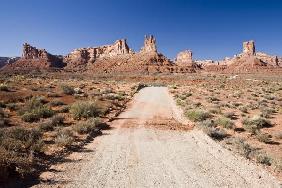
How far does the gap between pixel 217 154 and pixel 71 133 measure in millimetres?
6378

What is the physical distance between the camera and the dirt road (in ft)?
29.2

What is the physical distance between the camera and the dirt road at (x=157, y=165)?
891cm

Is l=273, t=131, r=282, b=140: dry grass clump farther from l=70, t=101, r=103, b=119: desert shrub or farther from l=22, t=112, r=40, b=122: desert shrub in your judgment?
l=22, t=112, r=40, b=122: desert shrub

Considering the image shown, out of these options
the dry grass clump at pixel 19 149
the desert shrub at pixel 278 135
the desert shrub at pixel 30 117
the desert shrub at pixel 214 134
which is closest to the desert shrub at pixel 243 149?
the desert shrub at pixel 214 134

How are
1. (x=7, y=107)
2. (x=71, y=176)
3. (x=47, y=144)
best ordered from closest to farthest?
(x=71, y=176), (x=47, y=144), (x=7, y=107)

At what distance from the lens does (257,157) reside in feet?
37.0

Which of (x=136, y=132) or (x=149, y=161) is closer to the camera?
(x=149, y=161)

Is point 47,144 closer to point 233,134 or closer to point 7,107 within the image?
point 233,134

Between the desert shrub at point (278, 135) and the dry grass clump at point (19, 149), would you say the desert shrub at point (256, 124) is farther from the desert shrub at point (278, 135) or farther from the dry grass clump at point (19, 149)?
the dry grass clump at point (19, 149)

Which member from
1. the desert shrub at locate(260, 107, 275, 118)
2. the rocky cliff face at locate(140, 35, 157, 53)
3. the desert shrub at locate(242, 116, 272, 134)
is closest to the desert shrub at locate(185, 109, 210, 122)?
the desert shrub at locate(242, 116, 272, 134)

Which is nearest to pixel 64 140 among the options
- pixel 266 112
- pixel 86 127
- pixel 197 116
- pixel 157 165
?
pixel 86 127

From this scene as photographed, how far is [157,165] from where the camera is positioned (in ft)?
34.0

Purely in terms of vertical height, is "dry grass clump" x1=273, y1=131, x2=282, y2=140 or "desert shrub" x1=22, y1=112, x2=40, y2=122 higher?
"desert shrub" x1=22, y1=112, x2=40, y2=122

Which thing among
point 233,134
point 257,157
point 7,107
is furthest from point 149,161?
point 7,107
